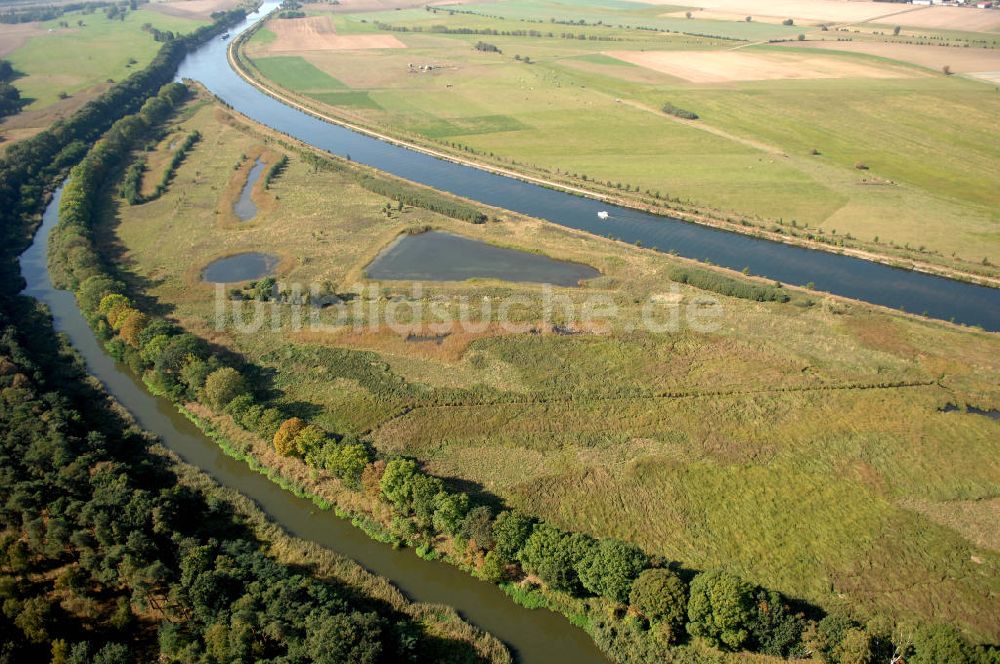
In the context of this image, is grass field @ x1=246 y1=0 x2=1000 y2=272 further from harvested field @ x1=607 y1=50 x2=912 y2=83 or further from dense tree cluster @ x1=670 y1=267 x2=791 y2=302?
dense tree cluster @ x1=670 y1=267 x2=791 y2=302

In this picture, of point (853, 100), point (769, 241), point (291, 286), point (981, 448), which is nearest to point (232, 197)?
point (291, 286)

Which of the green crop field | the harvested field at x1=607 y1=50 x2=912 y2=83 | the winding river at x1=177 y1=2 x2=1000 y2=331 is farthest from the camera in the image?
the green crop field

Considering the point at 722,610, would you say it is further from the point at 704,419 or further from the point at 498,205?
the point at 498,205

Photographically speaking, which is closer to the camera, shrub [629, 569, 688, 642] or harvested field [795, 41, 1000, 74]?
shrub [629, 569, 688, 642]

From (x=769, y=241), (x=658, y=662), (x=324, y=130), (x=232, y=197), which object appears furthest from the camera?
(x=324, y=130)

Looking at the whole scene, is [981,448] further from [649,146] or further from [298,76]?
[298,76]

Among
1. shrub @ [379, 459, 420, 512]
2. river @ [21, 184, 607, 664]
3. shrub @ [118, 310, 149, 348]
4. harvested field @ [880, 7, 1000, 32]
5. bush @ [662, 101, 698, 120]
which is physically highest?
harvested field @ [880, 7, 1000, 32]

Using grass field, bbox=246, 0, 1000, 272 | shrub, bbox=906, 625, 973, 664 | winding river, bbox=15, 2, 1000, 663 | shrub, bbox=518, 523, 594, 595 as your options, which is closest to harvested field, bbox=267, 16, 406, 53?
grass field, bbox=246, 0, 1000, 272
